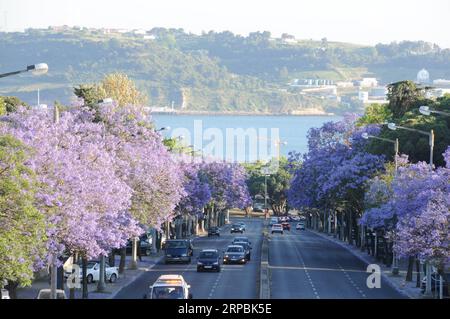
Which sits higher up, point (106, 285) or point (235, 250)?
point (106, 285)

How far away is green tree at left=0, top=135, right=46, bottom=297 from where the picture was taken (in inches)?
1468

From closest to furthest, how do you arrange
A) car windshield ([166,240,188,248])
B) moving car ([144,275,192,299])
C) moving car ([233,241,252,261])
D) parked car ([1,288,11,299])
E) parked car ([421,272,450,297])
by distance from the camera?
moving car ([144,275,192,299])
parked car ([1,288,11,299])
parked car ([421,272,450,297])
car windshield ([166,240,188,248])
moving car ([233,241,252,261])

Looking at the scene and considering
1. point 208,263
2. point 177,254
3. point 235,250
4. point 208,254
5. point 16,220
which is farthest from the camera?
point 177,254

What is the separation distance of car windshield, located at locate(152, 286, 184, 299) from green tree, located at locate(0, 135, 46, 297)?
4.84m

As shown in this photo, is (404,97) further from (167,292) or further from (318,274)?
(167,292)

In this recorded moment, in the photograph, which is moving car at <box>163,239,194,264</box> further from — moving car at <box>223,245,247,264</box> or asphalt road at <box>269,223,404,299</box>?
asphalt road at <box>269,223,404,299</box>

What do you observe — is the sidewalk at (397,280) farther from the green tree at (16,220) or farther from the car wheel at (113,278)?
Answer: the green tree at (16,220)

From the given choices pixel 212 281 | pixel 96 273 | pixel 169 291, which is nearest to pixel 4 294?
pixel 169 291

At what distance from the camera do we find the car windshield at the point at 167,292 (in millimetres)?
41969

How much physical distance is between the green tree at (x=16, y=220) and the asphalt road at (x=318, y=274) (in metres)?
16.5

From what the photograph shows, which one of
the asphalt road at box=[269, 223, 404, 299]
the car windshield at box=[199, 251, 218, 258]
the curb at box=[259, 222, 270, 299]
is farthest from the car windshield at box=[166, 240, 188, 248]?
the car windshield at box=[199, 251, 218, 258]

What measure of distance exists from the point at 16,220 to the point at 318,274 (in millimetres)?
33954

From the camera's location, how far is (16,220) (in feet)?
126
